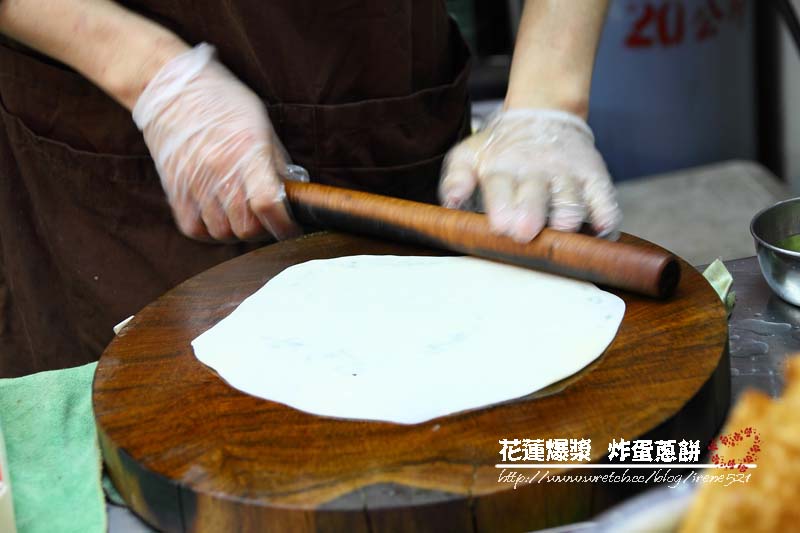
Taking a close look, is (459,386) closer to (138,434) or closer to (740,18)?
(138,434)

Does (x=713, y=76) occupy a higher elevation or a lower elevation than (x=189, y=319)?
lower

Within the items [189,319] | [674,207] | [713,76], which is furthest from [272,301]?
A: [713,76]

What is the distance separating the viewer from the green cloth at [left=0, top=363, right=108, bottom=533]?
108 centimetres

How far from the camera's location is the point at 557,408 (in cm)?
106

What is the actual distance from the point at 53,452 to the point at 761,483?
96 cm

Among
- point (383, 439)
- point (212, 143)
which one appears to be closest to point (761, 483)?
point (383, 439)

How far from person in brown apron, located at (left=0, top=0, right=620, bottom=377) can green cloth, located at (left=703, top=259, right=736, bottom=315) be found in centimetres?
40

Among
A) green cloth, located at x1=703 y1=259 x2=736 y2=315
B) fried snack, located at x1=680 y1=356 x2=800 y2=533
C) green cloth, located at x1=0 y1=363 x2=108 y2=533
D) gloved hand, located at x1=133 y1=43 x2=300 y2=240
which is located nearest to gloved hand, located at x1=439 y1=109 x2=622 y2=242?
green cloth, located at x1=703 y1=259 x2=736 y2=315

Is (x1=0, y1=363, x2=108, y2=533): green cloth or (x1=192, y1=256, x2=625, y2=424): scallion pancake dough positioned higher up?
(x1=192, y1=256, x2=625, y2=424): scallion pancake dough

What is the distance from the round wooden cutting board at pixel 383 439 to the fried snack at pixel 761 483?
38 centimetres

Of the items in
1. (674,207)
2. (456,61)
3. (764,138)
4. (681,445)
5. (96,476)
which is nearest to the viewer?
(681,445)

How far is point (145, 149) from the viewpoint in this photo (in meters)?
1.73

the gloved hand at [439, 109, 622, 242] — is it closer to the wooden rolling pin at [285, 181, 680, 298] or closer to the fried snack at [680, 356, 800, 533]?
the wooden rolling pin at [285, 181, 680, 298]

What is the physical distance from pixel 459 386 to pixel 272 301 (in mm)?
407
